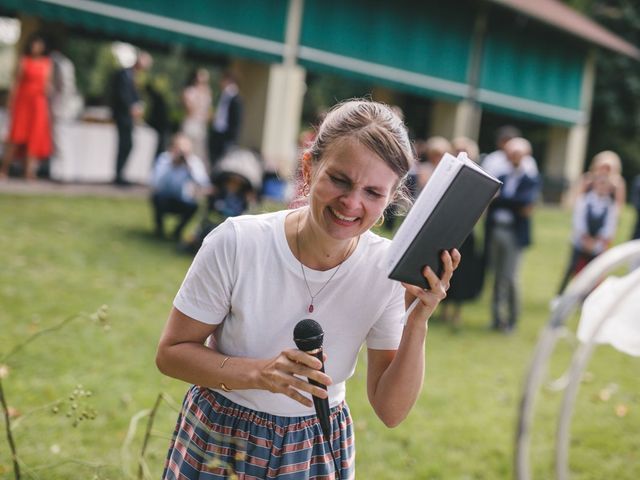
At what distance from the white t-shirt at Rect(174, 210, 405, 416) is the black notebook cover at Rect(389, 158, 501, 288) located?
184 mm

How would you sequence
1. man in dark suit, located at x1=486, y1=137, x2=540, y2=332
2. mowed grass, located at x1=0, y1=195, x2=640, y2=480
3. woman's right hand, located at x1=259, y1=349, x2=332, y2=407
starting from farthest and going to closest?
man in dark suit, located at x1=486, y1=137, x2=540, y2=332
mowed grass, located at x1=0, y1=195, x2=640, y2=480
woman's right hand, located at x1=259, y1=349, x2=332, y2=407

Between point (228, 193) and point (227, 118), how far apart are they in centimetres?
385

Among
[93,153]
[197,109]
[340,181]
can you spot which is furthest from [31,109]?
[340,181]

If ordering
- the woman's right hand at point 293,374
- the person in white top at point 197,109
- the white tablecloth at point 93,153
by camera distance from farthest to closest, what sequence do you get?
the person in white top at point 197,109 → the white tablecloth at point 93,153 → the woman's right hand at point 293,374

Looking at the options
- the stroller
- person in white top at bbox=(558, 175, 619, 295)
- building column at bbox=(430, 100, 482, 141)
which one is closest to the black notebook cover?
the stroller

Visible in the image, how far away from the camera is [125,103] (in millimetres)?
10281

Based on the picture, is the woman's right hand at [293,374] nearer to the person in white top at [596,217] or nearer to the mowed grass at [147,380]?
the mowed grass at [147,380]

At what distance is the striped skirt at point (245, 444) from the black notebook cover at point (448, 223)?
0.58 meters

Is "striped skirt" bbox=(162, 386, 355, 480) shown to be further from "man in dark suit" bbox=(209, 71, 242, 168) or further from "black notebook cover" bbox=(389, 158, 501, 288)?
"man in dark suit" bbox=(209, 71, 242, 168)

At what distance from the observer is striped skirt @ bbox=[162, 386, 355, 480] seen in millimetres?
1937

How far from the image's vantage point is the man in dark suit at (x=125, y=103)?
1032 cm

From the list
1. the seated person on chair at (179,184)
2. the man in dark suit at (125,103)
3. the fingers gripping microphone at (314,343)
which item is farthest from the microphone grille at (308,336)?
the man in dark suit at (125,103)

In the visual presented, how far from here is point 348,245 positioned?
2.00 m

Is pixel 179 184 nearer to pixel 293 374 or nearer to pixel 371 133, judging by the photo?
pixel 371 133
